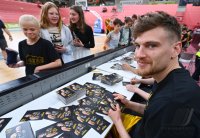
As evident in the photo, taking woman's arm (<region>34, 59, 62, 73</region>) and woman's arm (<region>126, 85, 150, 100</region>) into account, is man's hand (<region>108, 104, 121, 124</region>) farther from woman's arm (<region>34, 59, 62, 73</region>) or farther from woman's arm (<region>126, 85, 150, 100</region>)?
woman's arm (<region>34, 59, 62, 73</region>)

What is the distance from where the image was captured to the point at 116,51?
294cm

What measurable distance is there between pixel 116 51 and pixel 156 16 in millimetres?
2042

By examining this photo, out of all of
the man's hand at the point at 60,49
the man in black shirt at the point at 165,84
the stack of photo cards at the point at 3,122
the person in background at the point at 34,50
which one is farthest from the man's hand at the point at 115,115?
the man's hand at the point at 60,49

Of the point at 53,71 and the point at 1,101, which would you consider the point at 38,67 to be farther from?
the point at 1,101

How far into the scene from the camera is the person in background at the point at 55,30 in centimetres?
193

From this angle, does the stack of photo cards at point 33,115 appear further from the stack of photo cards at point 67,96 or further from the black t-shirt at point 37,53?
the black t-shirt at point 37,53

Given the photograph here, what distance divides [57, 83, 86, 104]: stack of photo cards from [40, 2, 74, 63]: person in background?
0.81 meters

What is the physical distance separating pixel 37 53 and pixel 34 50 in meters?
0.04

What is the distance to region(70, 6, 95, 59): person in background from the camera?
7.88 feet

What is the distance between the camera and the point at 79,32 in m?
2.58

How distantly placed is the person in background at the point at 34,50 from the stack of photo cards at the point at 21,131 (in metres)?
0.72

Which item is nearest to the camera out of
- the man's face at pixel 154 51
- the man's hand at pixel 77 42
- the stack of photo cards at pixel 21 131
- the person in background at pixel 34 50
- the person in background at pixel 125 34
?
the man's face at pixel 154 51

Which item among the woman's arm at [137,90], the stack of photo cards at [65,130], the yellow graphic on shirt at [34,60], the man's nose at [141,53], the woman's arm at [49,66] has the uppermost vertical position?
the man's nose at [141,53]

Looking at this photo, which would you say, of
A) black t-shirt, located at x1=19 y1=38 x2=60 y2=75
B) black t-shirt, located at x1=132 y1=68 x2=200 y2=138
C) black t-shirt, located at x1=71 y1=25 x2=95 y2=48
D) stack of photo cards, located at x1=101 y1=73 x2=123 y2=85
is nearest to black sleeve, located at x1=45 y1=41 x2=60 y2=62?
black t-shirt, located at x1=19 y1=38 x2=60 y2=75
